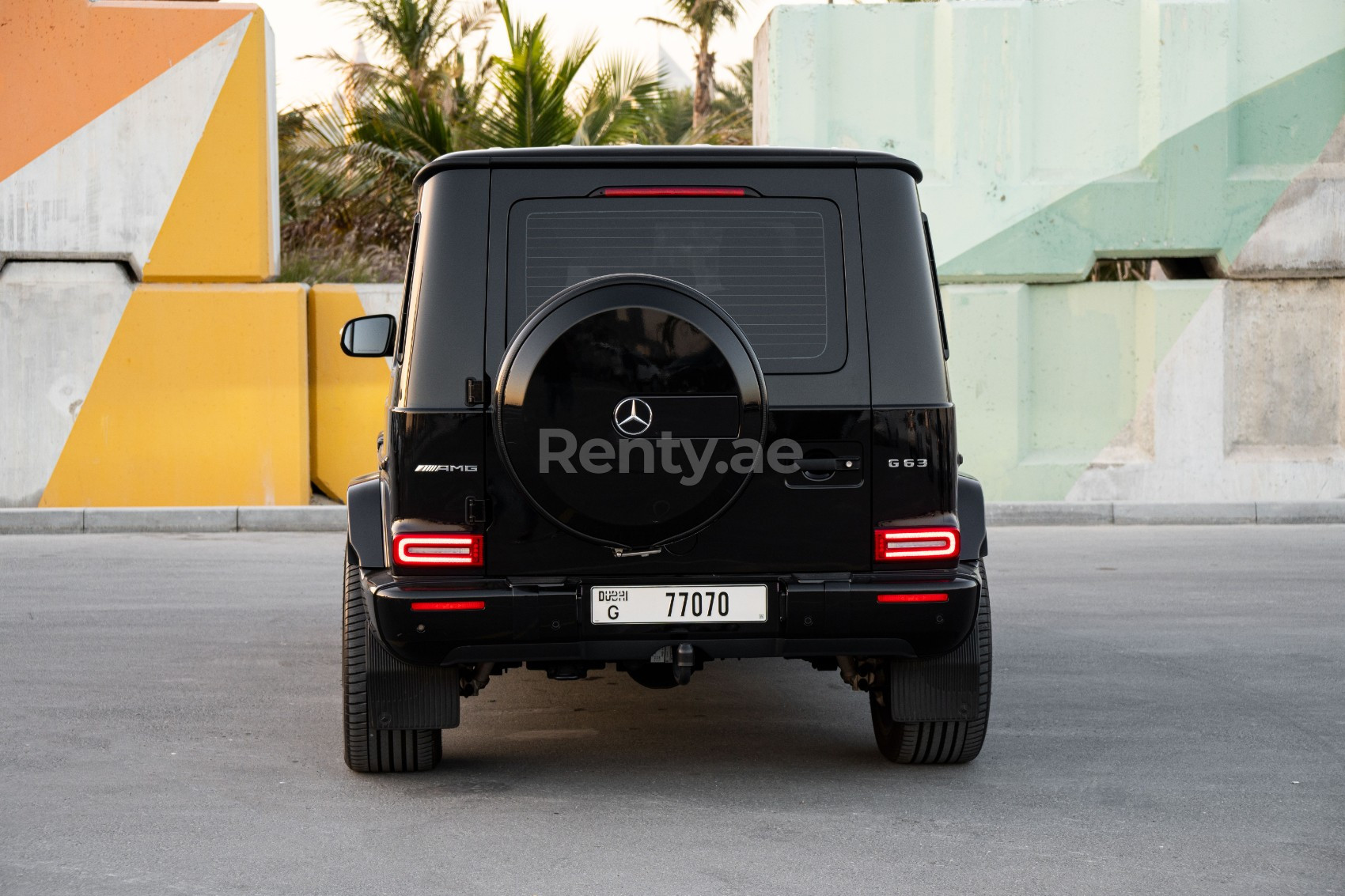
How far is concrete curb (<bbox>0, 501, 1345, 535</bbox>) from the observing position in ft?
41.4

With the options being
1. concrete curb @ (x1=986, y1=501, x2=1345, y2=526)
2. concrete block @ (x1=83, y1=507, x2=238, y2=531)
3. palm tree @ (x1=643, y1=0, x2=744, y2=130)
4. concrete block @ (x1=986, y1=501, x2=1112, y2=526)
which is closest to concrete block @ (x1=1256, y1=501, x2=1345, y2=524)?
concrete curb @ (x1=986, y1=501, x2=1345, y2=526)

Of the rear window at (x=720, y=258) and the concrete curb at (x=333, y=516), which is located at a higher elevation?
the rear window at (x=720, y=258)

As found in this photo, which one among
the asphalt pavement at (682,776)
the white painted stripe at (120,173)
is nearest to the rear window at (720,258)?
the asphalt pavement at (682,776)

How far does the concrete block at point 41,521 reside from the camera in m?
12.6

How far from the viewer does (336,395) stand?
13641 mm

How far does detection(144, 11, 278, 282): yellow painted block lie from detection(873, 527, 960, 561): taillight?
33.6ft

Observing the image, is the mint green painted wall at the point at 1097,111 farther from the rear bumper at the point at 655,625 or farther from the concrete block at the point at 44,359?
the rear bumper at the point at 655,625

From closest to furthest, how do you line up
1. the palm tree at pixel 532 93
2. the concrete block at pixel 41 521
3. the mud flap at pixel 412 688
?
1. the mud flap at pixel 412 688
2. the concrete block at pixel 41 521
3. the palm tree at pixel 532 93

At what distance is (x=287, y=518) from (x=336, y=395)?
142 cm

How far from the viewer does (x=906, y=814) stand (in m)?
4.29

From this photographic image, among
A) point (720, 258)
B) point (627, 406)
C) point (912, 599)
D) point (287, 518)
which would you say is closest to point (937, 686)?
point (912, 599)

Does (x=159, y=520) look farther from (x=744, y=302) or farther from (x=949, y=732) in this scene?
(x=744, y=302)

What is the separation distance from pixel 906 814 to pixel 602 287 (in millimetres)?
1742

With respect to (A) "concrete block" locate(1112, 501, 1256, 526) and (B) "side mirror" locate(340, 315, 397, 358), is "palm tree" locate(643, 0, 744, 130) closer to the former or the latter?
(A) "concrete block" locate(1112, 501, 1256, 526)
